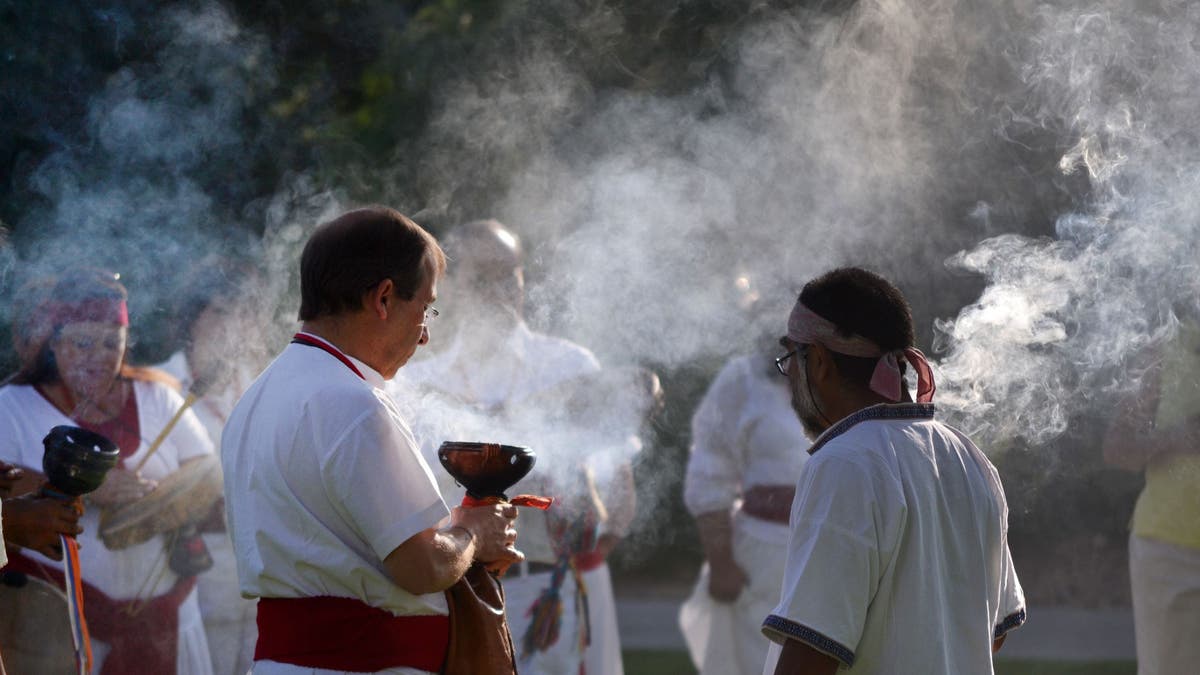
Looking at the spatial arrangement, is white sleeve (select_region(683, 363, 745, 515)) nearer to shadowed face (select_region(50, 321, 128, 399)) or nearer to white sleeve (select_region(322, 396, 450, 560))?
shadowed face (select_region(50, 321, 128, 399))

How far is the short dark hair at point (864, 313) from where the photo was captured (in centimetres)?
300

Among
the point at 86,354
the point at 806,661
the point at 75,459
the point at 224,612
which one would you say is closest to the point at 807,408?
the point at 806,661

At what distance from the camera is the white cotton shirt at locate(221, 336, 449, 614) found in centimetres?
280

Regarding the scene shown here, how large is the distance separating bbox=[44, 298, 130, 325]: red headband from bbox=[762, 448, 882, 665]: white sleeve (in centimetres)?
337

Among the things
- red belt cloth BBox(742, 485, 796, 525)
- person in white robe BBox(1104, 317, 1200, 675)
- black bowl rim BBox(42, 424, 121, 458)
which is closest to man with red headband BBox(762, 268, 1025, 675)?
person in white robe BBox(1104, 317, 1200, 675)

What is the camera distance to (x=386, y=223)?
3.05 metres

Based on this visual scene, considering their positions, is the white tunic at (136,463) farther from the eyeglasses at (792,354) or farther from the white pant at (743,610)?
the eyeglasses at (792,354)

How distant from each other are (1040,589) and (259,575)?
34.2 feet

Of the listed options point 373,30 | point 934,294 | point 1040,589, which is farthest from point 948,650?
point 1040,589

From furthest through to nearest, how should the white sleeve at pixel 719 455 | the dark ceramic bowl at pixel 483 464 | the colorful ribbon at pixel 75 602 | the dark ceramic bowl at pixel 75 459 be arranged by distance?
the white sleeve at pixel 719 455 → the colorful ribbon at pixel 75 602 → the dark ceramic bowl at pixel 75 459 → the dark ceramic bowl at pixel 483 464

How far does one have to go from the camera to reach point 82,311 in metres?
5.10

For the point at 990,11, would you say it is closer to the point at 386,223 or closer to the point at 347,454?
the point at 386,223

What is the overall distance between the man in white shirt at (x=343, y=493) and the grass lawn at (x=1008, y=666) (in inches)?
252

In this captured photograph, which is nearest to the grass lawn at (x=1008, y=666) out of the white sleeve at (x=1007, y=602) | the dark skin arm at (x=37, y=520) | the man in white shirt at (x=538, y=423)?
the man in white shirt at (x=538, y=423)
